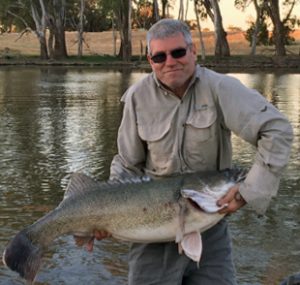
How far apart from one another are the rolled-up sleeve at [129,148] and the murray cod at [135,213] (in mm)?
205

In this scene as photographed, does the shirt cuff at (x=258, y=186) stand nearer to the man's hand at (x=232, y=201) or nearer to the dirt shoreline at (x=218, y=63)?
the man's hand at (x=232, y=201)

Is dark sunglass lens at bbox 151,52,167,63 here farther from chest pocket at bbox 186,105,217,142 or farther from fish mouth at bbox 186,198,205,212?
fish mouth at bbox 186,198,205,212

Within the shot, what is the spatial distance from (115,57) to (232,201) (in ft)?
192

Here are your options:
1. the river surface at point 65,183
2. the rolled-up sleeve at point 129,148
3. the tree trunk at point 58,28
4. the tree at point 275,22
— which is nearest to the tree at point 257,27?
the tree at point 275,22

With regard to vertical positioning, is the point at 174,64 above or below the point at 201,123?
above

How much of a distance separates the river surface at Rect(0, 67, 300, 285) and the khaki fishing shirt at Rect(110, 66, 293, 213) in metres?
2.37

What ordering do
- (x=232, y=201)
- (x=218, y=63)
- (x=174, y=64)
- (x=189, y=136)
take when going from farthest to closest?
(x=218, y=63), (x=189, y=136), (x=174, y=64), (x=232, y=201)

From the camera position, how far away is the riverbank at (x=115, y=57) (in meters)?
48.7

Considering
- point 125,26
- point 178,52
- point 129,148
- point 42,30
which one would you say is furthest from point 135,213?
point 125,26

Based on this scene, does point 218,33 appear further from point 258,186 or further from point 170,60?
point 258,186

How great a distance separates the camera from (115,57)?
6122 centimetres

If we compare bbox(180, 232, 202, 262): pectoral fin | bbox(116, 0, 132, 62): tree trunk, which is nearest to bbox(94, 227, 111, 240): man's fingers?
bbox(180, 232, 202, 262): pectoral fin

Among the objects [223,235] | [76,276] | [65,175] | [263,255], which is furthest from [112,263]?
[65,175]

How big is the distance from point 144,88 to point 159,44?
1.00 ft
